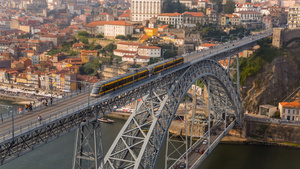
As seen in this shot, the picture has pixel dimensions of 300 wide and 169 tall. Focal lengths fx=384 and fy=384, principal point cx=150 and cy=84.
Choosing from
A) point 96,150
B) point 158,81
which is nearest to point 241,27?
point 158,81

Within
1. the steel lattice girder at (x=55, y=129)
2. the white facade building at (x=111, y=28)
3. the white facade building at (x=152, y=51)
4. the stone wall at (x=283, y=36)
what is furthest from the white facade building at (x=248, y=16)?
the steel lattice girder at (x=55, y=129)

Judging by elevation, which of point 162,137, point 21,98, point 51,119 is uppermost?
point 51,119

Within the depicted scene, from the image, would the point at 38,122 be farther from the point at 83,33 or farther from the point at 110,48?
the point at 83,33

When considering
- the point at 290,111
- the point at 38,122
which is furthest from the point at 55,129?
the point at 290,111

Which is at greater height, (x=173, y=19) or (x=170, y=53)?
(x=173, y=19)

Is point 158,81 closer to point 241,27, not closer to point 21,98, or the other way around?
point 21,98

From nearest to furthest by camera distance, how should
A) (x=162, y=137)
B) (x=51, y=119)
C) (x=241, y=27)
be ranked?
(x=51, y=119) < (x=162, y=137) < (x=241, y=27)
